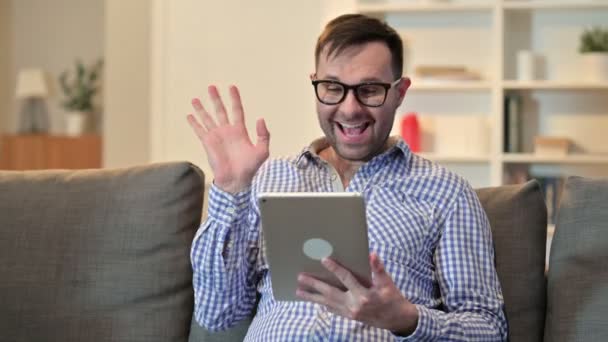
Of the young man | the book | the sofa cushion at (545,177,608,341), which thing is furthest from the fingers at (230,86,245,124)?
the book

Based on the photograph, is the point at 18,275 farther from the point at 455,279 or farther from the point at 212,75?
the point at 212,75

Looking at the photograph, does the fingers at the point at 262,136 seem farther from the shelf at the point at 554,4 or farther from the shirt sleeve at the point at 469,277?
the shelf at the point at 554,4

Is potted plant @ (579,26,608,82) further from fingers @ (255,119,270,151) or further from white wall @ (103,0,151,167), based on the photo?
fingers @ (255,119,270,151)

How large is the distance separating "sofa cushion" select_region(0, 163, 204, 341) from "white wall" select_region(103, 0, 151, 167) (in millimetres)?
2559

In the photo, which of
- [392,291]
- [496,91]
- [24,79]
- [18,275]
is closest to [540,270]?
[392,291]

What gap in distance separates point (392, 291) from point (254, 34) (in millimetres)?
3007

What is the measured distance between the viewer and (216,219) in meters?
1.70

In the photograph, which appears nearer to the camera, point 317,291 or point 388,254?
point 317,291

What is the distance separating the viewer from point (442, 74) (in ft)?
13.6

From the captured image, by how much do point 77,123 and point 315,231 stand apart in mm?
5176

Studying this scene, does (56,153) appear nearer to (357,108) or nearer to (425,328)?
(357,108)

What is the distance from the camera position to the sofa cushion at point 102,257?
1.92 metres

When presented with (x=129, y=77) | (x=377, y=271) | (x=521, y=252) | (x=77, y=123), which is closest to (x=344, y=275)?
(x=377, y=271)

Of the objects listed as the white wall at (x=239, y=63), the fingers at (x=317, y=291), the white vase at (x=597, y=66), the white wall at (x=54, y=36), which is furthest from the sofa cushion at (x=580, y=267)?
the white wall at (x=54, y=36)
